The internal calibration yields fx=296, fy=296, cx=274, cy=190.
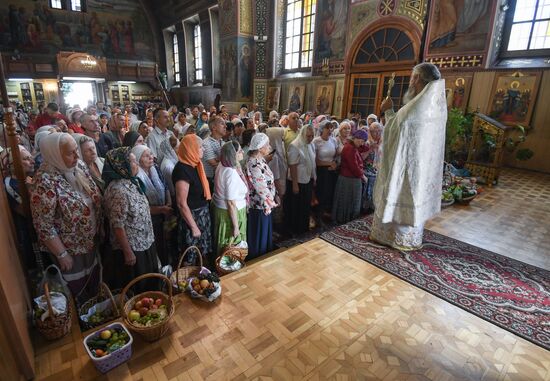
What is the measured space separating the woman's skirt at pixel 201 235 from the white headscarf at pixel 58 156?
1.01 metres

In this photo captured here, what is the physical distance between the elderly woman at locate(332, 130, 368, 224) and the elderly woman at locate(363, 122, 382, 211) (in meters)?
0.39

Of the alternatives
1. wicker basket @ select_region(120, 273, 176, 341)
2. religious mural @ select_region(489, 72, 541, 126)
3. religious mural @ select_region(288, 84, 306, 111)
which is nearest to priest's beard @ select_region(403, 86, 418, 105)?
wicker basket @ select_region(120, 273, 176, 341)

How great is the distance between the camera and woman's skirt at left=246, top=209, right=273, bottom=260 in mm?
3602

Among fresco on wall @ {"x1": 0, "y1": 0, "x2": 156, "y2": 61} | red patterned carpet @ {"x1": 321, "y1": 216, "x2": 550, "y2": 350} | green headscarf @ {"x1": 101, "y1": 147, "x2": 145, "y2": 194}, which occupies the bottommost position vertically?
red patterned carpet @ {"x1": 321, "y1": 216, "x2": 550, "y2": 350}

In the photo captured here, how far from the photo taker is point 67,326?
2111mm

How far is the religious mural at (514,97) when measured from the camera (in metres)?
7.13

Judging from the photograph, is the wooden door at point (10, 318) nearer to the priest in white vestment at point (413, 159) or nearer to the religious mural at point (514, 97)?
the priest in white vestment at point (413, 159)

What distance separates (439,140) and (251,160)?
79.9 inches

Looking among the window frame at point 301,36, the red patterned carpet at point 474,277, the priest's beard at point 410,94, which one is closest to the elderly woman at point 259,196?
the red patterned carpet at point 474,277

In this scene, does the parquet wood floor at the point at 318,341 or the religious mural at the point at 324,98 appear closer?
the parquet wood floor at the point at 318,341

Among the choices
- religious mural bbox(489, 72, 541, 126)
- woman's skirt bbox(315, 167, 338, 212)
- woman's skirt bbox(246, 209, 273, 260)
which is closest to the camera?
woman's skirt bbox(246, 209, 273, 260)

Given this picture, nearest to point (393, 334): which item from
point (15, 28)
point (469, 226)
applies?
point (469, 226)

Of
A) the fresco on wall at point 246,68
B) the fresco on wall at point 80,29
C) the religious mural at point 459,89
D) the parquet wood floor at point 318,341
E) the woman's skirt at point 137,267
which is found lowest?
the parquet wood floor at point 318,341

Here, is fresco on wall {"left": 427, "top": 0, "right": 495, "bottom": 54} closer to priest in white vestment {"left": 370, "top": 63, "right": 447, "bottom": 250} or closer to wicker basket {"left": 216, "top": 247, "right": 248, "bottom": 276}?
priest in white vestment {"left": 370, "top": 63, "right": 447, "bottom": 250}
